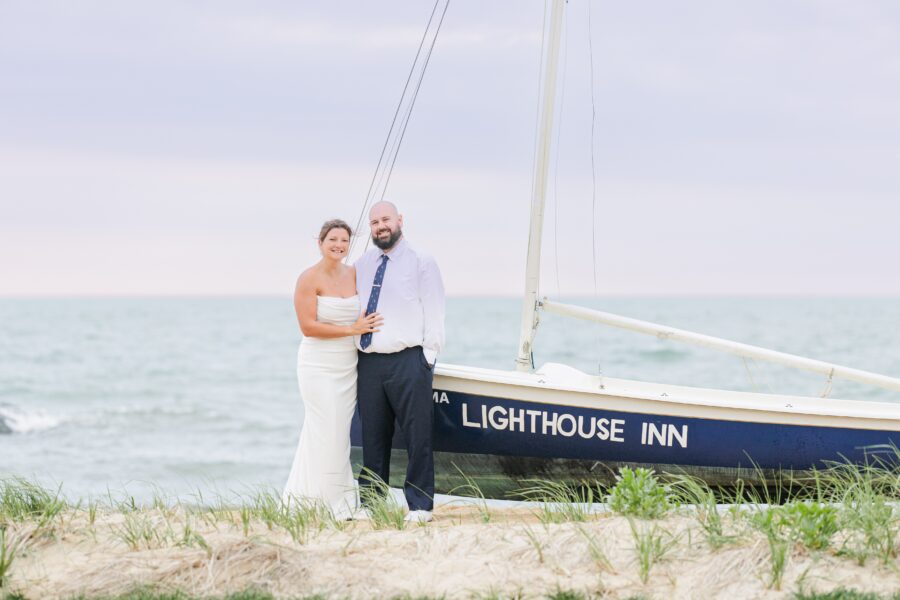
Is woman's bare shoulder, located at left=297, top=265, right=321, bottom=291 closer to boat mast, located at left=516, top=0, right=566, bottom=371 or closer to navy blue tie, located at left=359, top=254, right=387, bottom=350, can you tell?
navy blue tie, located at left=359, top=254, right=387, bottom=350

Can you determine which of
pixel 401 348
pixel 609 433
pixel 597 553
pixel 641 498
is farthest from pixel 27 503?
pixel 609 433

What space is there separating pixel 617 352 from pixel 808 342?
11.8 meters

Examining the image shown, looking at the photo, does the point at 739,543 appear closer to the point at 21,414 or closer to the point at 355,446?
the point at 355,446

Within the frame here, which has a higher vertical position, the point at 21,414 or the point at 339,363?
the point at 339,363

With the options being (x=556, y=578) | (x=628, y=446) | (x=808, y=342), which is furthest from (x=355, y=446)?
(x=808, y=342)

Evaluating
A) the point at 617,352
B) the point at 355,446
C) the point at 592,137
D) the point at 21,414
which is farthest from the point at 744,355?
the point at 617,352

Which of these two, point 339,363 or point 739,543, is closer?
point 739,543

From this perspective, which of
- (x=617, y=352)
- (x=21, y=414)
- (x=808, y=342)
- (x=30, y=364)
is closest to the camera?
(x=21, y=414)

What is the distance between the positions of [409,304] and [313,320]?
0.63 m

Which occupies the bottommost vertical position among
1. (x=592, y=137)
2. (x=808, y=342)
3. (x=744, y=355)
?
(x=808, y=342)

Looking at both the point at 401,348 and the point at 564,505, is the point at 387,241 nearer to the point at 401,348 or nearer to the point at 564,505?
the point at 401,348

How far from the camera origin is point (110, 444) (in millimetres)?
18906

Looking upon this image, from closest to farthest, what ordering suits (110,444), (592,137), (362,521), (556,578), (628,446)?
(556,578), (362,521), (628,446), (592,137), (110,444)

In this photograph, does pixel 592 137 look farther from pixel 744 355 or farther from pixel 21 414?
pixel 21 414
